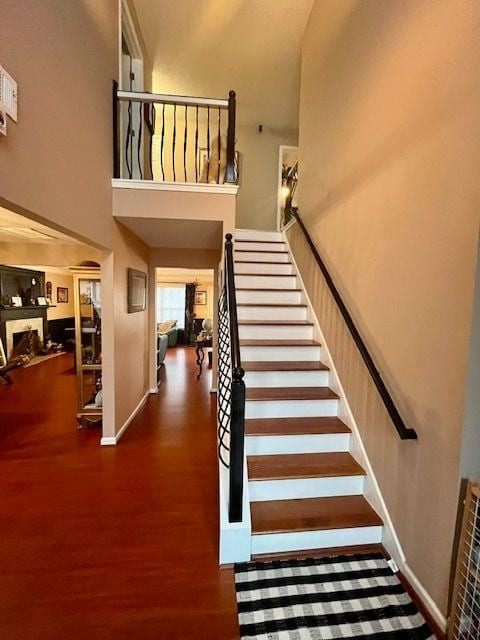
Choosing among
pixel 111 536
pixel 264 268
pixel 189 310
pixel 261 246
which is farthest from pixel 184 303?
→ pixel 111 536

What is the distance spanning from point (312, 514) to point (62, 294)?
9.22 m

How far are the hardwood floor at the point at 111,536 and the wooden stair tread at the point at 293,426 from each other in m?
0.63

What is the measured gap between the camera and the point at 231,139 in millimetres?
2990

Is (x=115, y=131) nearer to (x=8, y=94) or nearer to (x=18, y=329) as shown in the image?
(x=8, y=94)

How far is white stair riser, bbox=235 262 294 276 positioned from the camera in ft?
12.9


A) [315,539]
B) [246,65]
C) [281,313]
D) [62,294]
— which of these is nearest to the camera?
[315,539]

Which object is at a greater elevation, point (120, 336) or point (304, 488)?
point (120, 336)

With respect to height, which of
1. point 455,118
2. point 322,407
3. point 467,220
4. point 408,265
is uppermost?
point 455,118

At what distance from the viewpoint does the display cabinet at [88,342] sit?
3.50m

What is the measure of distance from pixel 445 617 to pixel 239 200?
20.1 ft

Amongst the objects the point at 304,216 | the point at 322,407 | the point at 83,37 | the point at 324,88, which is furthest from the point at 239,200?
the point at 322,407

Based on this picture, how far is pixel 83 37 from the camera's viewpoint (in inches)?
87.5

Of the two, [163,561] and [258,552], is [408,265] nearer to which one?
[258,552]

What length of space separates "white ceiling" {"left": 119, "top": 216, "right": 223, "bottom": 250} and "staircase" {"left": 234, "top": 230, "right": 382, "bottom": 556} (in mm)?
997
